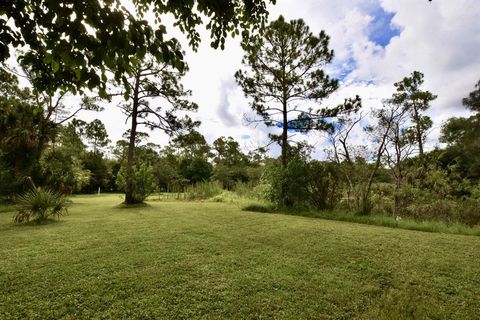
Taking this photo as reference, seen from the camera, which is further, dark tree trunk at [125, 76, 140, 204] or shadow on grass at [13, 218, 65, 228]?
dark tree trunk at [125, 76, 140, 204]

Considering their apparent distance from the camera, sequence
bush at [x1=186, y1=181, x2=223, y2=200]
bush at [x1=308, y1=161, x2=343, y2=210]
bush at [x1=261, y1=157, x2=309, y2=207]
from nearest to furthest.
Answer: bush at [x1=308, y1=161, x2=343, y2=210] → bush at [x1=261, y1=157, x2=309, y2=207] → bush at [x1=186, y1=181, x2=223, y2=200]

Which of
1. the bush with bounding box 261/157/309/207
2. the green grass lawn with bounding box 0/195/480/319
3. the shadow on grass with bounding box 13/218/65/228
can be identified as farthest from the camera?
the bush with bounding box 261/157/309/207

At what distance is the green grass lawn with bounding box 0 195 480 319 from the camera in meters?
2.11

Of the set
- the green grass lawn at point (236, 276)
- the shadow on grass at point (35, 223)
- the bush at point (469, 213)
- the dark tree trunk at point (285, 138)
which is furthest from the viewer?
the dark tree trunk at point (285, 138)

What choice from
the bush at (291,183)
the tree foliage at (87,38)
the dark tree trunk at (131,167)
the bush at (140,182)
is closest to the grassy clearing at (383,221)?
the bush at (291,183)

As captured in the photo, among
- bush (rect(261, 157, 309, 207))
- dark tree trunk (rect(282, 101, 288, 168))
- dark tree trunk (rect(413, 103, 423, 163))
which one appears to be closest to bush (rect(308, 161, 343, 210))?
bush (rect(261, 157, 309, 207))

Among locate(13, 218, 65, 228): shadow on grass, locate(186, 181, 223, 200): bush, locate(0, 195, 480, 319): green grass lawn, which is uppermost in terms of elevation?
locate(186, 181, 223, 200): bush

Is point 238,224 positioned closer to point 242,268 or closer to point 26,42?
point 242,268

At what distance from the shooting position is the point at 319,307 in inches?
85.4

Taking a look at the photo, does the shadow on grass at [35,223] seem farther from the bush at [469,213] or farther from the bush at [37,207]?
the bush at [469,213]

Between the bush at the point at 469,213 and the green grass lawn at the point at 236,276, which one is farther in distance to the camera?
the bush at the point at 469,213

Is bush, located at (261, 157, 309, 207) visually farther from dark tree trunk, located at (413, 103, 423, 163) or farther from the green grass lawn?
dark tree trunk, located at (413, 103, 423, 163)

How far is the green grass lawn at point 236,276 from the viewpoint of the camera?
2.11m

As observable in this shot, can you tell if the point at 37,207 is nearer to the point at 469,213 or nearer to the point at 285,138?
the point at 285,138
